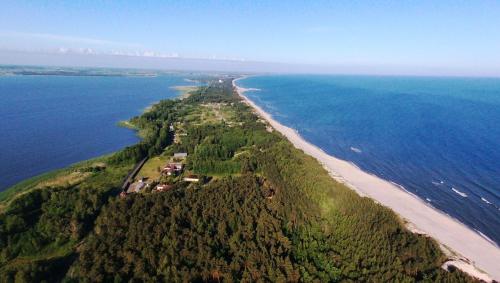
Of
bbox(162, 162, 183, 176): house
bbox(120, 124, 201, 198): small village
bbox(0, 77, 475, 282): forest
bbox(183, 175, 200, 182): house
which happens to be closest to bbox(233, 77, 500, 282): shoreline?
bbox(0, 77, 475, 282): forest

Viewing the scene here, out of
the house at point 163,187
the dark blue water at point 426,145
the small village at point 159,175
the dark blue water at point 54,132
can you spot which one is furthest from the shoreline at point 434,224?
the dark blue water at point 54,132

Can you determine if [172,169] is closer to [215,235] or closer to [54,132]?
[215,235]

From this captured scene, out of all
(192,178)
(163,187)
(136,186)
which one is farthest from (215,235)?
(136,186)

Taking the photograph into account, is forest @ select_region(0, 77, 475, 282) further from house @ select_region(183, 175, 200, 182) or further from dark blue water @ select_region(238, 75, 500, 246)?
dark blue water @ select_region(238, 75, 500, 246)

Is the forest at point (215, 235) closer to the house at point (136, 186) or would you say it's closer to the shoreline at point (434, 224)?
the house at point (136, 186)

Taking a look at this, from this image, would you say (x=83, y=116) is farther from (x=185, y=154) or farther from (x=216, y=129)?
(x=185, y=154)
